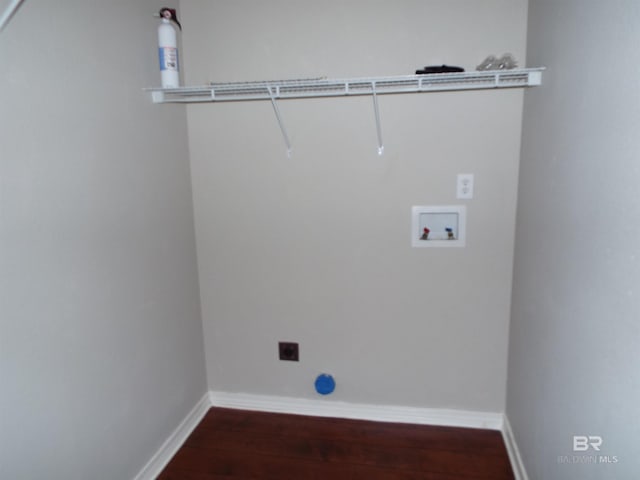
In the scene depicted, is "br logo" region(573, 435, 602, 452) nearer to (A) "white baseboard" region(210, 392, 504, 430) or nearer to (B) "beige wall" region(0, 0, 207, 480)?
(A) "white baseboard" region(210, 392, 504, 430)

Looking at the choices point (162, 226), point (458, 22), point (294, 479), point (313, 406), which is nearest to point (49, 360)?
point (162, 226)

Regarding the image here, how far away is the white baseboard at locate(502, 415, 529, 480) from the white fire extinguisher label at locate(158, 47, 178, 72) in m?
2.17

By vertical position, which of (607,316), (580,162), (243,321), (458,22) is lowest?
(243,321)

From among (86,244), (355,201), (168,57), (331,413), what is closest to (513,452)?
(331,413)

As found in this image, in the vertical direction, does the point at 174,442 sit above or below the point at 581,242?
below

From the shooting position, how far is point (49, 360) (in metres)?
1.16

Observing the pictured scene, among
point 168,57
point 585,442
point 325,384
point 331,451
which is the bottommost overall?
point 331,451

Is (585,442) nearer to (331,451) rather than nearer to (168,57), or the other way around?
(331,451)

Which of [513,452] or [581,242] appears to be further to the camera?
[513,452]

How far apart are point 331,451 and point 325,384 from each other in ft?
1.01

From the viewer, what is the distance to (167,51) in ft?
5.12

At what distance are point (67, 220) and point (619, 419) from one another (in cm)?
159

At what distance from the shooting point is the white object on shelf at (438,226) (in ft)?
5.82

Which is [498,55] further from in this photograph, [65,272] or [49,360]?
[49,360]
